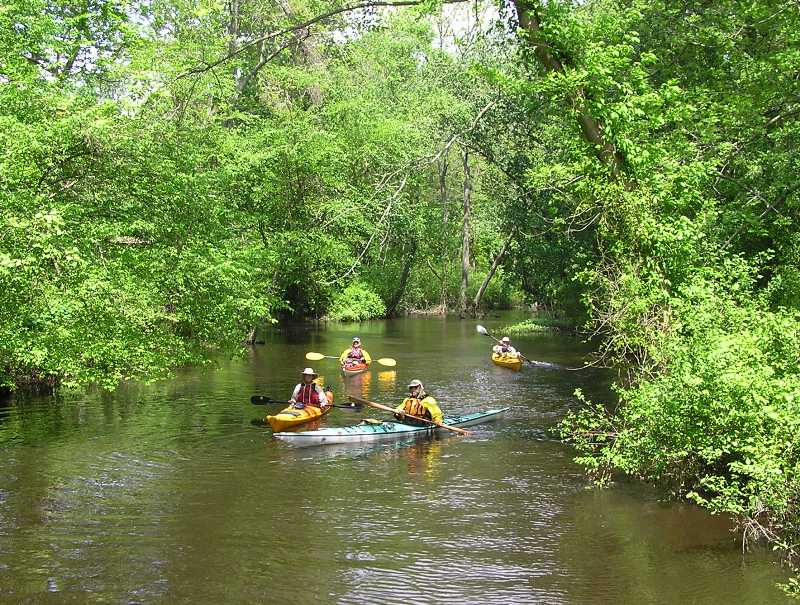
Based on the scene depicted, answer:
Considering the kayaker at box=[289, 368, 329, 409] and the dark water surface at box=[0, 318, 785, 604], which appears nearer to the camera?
the dark water surface at box=[0, 318, 785, 604]

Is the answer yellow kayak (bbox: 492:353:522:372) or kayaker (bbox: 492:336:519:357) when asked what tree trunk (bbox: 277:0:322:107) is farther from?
yellow kayak (bbox: 492:353:522:372)

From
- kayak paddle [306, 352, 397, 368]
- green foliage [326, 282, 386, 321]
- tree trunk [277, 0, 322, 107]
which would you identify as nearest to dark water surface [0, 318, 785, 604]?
kayak paddle [306, 352, 397, 368]

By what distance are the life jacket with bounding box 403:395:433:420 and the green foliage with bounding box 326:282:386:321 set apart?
26.9 metres

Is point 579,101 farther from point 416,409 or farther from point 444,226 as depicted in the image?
point 444,226

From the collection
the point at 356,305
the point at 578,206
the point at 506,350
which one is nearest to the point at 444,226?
the point at 356,305

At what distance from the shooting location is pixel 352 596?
8156mm

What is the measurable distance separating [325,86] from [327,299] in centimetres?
1124

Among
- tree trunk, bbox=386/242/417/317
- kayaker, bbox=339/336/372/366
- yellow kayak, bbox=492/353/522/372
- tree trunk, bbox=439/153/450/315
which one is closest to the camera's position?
kayaker, bbox=339/336/372/366

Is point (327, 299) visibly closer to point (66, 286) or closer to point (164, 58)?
point (164, 58)

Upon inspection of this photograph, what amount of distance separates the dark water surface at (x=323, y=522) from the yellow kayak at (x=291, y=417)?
1.30 feet

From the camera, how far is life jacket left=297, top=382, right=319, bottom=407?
55.8ft

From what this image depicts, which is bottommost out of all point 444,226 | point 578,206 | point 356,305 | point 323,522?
point 323,522

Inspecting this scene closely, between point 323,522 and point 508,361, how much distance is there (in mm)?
15510

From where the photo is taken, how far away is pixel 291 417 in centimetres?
1566
